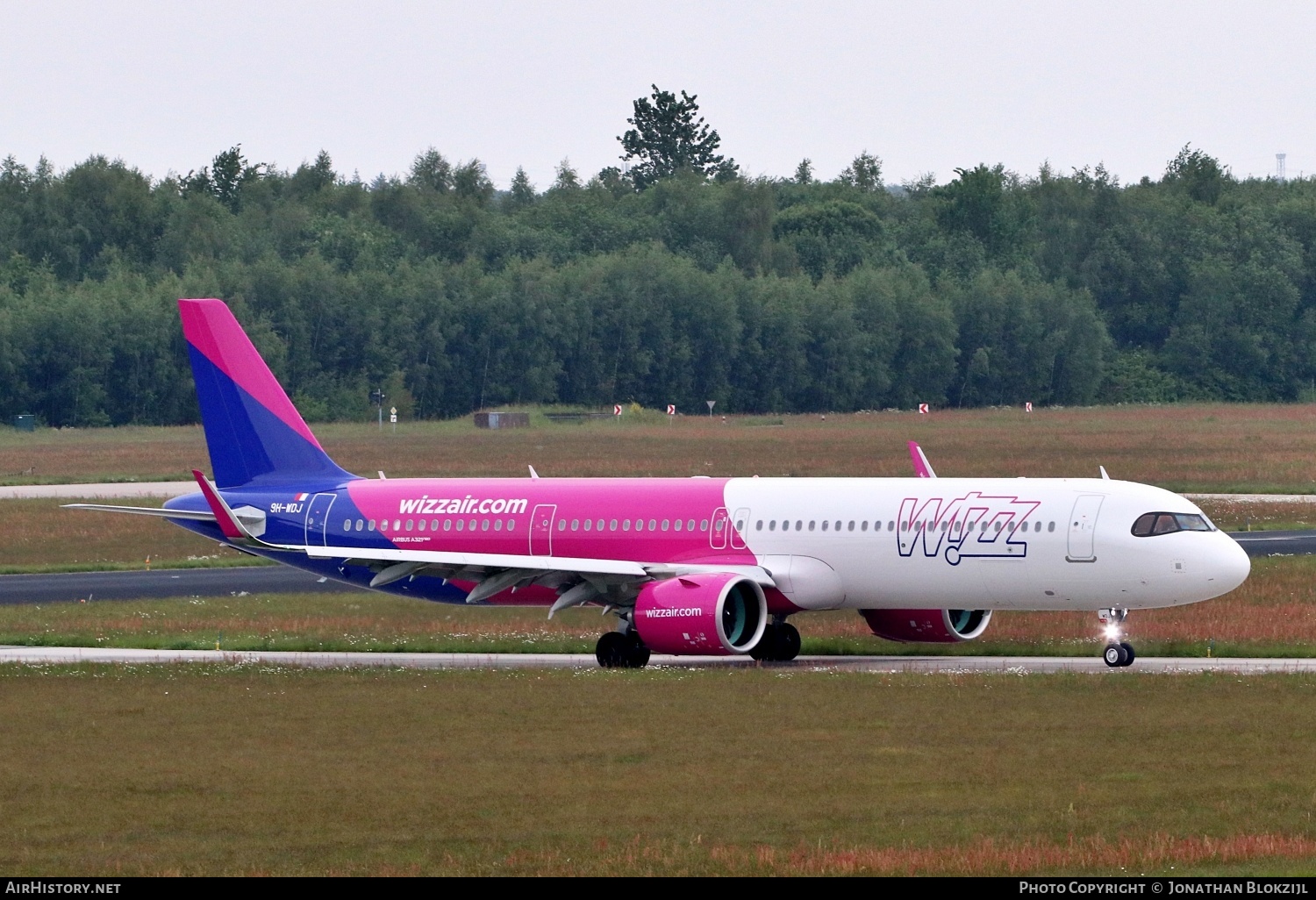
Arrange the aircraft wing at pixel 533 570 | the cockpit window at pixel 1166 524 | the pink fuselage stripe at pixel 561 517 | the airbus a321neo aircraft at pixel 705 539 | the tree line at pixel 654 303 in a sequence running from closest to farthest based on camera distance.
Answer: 1. the cockpit window at pixel 1166 524
2. the airbus a321neo aircraft at pixel 705 539
3. the aircraft wing at pixel 533 570
4. the pink fuselage stripe at pixel 561 517
5. the tree line at pixel 654 303

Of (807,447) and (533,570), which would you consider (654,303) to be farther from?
(533,570)

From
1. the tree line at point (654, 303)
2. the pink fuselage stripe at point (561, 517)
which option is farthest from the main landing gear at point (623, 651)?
the tree line at point (654, 303)

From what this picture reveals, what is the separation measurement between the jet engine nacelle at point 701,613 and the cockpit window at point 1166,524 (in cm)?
695

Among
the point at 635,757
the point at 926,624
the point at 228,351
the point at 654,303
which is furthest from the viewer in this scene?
the point at 654,303

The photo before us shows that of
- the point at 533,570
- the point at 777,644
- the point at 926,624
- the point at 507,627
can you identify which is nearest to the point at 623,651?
the point at 533,570

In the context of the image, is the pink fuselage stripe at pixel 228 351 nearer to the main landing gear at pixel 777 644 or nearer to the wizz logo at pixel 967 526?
the main landing gear at pixel 777 644

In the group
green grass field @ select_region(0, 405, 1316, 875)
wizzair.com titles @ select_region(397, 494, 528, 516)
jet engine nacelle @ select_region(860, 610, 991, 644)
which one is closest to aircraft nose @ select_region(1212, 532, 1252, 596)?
green grass field @ select_region(0, 405, 1316, 875)

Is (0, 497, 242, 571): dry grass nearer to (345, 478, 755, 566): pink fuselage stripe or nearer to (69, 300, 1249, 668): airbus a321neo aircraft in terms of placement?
(69, 300, 1249, 668): airbus a321neo aircraft

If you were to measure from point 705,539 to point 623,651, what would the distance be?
8.90 ft

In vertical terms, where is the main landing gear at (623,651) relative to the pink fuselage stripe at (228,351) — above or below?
below

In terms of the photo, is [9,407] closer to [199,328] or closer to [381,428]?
[381,428]

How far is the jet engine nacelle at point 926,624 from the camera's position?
39.1 m

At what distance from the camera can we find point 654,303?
557ft

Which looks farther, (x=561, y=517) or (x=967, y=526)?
(x=561, y=517)
